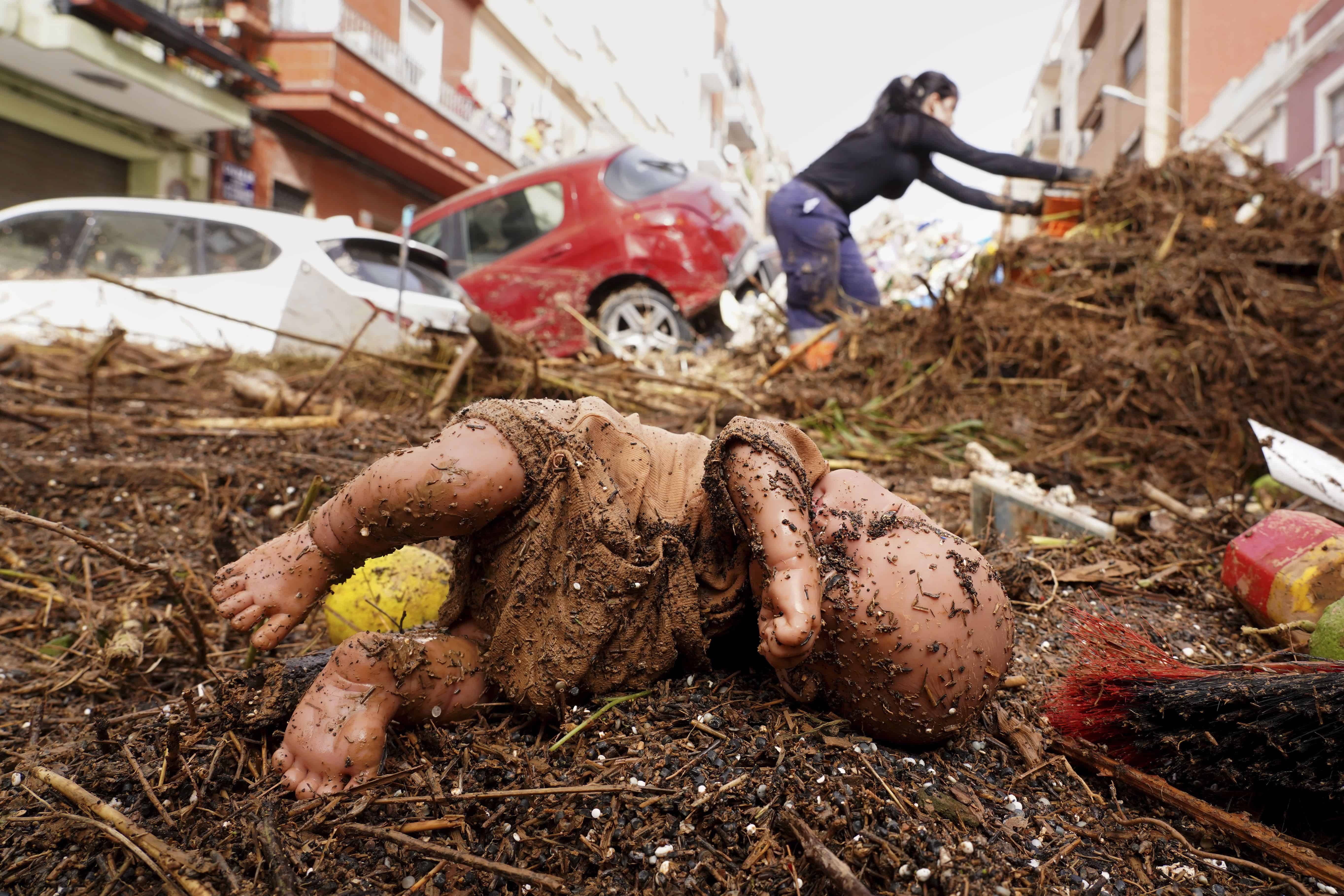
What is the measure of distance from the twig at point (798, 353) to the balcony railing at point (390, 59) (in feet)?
35.4

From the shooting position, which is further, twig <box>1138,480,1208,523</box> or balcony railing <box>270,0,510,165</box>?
balcony railing <box>270,0,510,165</box>

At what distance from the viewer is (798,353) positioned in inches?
203

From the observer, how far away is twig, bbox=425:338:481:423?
12.8 ft

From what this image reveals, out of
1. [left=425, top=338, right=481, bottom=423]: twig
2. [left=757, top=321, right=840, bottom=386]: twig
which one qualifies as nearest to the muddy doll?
[left=425, top=338, right=481, bottom=423]: twig

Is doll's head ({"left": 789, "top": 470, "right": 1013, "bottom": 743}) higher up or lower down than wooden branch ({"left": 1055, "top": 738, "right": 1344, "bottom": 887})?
higher up

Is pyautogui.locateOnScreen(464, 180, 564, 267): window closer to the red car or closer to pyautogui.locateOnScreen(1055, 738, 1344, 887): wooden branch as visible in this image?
the red car

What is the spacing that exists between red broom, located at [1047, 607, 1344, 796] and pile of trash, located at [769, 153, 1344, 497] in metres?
2.28

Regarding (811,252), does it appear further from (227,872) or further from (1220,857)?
(227,872)

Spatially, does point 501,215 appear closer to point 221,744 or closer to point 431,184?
point 221,744

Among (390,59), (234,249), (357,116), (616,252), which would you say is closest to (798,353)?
(616,252)

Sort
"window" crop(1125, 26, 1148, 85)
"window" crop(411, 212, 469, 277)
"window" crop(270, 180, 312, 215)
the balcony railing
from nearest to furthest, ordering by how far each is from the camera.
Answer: "window" crop(411, 212, 469, 277) → the balcony railing → "window" crop(270, 180, 312, 215) → "window" crop(1125, 26, 1148, 85)

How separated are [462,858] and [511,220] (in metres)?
7.38

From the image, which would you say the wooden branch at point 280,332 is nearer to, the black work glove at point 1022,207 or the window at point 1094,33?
the black work glove at point 1022,207

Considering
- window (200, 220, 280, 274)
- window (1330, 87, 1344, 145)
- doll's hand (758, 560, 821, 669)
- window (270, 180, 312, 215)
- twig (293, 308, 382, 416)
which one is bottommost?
doll's hand (758, 560, 821, 669)
